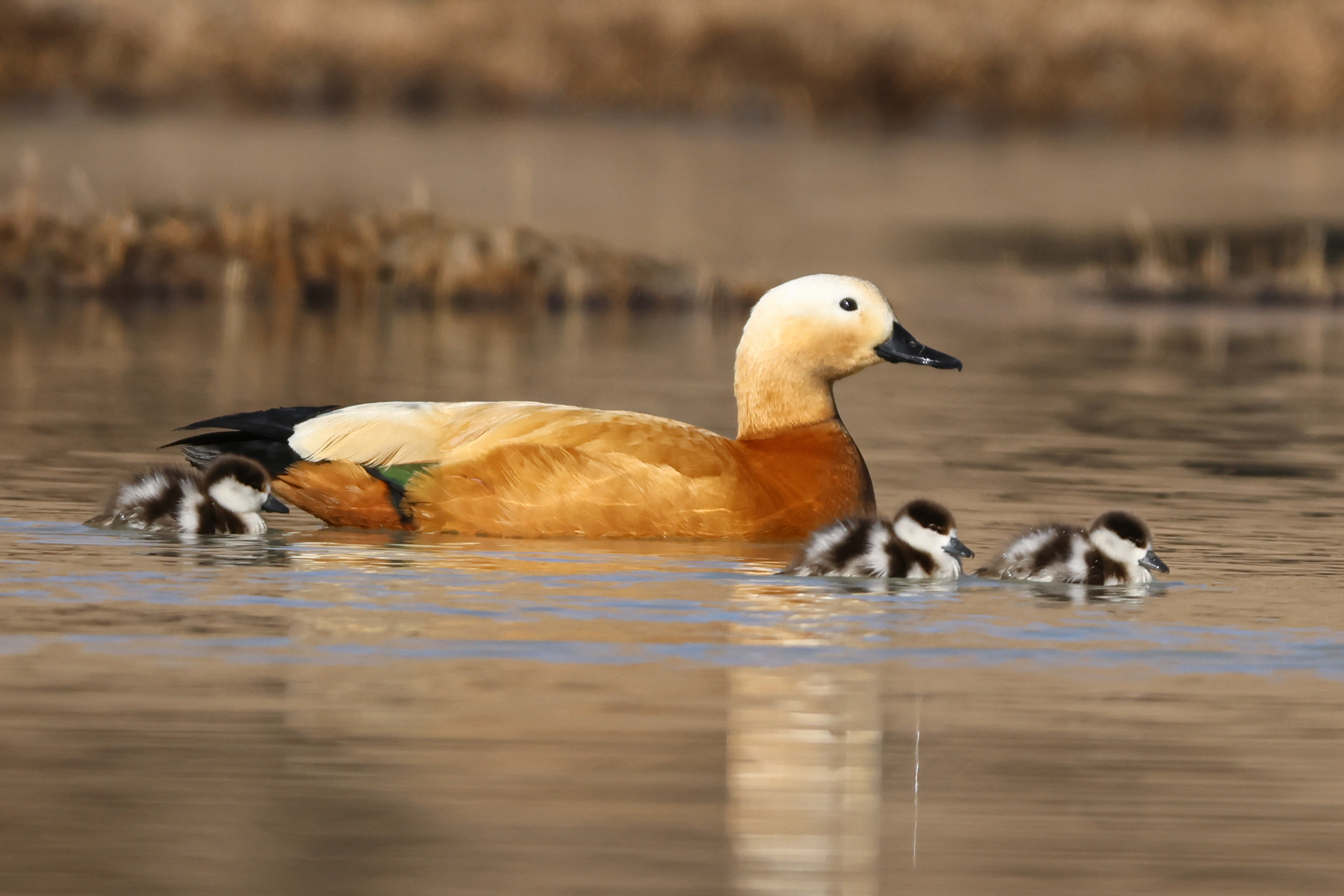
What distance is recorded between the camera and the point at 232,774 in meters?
5.94

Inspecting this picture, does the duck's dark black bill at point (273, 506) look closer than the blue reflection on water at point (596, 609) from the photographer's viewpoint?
No

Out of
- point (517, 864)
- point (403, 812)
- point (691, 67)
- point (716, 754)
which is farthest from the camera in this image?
point (691, 67)

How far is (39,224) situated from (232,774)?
14.3 m

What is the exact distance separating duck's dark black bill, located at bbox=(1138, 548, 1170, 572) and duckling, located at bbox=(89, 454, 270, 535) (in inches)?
121

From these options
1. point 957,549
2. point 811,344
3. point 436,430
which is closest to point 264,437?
point 436,430

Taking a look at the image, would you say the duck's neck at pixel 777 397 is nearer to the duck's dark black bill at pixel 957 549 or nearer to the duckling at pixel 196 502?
the duck's dark black bill at pixel 957 549

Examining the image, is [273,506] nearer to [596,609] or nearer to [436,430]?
[436,430]

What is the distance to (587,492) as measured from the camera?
371 inches

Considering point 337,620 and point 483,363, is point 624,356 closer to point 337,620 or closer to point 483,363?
point 483,363

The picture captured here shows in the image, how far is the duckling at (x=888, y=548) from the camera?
8781mm

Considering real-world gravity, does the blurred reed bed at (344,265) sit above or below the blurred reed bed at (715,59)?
below

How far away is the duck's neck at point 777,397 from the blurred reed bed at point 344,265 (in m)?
9.69

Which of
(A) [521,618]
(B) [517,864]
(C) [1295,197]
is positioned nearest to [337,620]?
(A) [521,618]

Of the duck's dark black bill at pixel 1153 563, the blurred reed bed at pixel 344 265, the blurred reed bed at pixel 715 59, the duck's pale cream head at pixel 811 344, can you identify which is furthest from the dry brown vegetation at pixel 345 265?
the blurred reed bed at pixel 715 59
